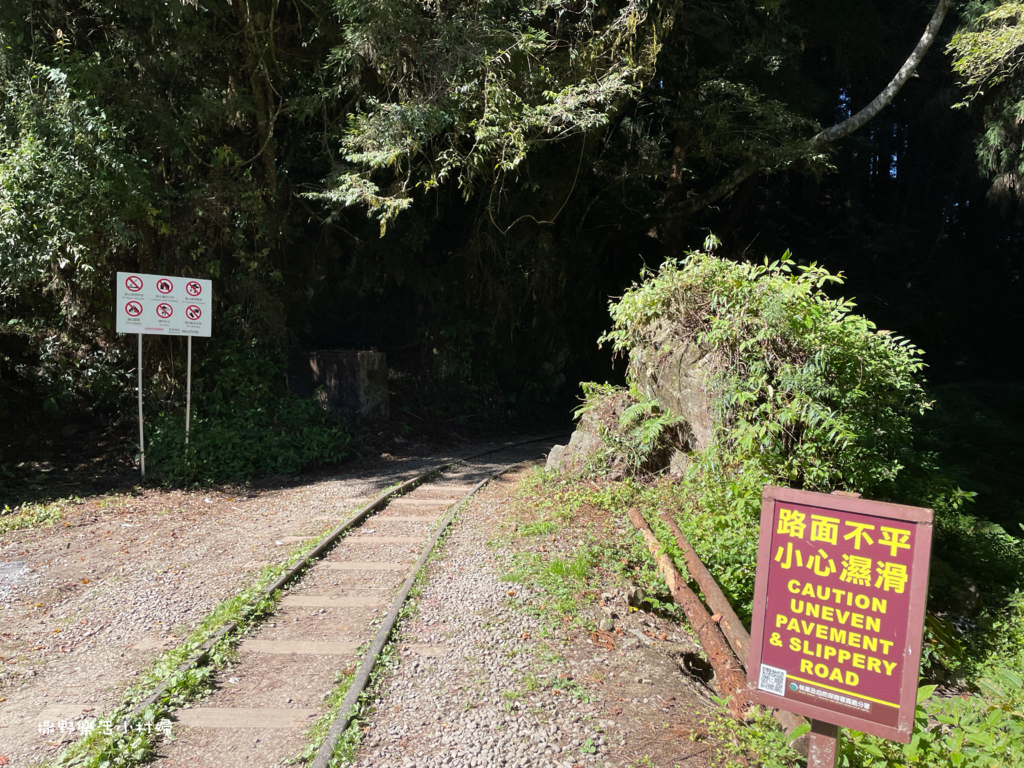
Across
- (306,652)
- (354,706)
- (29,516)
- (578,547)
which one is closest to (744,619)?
(578,547)

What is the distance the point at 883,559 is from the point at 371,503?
7065 mm

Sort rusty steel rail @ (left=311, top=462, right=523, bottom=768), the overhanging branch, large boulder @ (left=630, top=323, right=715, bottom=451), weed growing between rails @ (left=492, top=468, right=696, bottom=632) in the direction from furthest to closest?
the overhanging branch < large boulder @ (left=630, top=323, right=715, bottom=451) < weed growing between rails @ (left=492, top=468, right=696, bottom=632) < rusty steel rail @ (left=311, top=462, right=523, bottom=768)

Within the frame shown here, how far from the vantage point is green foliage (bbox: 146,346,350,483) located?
1051 centimetres

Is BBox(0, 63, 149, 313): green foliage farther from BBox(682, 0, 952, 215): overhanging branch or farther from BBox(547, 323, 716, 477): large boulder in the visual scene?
BBox(682, 0, 952, 215): overhanging branch

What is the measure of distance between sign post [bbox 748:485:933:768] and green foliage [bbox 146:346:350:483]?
9.36 m

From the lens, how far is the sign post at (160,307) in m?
9.86

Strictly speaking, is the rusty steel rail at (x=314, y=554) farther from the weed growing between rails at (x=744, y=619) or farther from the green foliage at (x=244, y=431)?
the green foliage at (x=244, y=431)

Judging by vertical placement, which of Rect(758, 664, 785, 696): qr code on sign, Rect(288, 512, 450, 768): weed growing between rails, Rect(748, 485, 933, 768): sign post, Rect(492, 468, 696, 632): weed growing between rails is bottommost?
Rect(288, 512, 450, 768): weed growing between rails

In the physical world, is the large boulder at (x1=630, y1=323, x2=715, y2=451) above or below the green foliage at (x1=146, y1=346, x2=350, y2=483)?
above

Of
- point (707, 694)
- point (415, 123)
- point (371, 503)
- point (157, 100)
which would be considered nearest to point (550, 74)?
point (415, 123)

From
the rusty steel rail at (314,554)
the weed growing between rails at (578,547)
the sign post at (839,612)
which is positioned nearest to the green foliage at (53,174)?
the rusty steel rail at (314,554)

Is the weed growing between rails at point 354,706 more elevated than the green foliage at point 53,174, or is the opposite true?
the green foliage at point 53,174

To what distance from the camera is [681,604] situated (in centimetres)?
546

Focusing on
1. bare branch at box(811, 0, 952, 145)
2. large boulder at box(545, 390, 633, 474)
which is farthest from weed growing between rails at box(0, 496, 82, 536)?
bare branch at box(811, 0, 952, 145)
